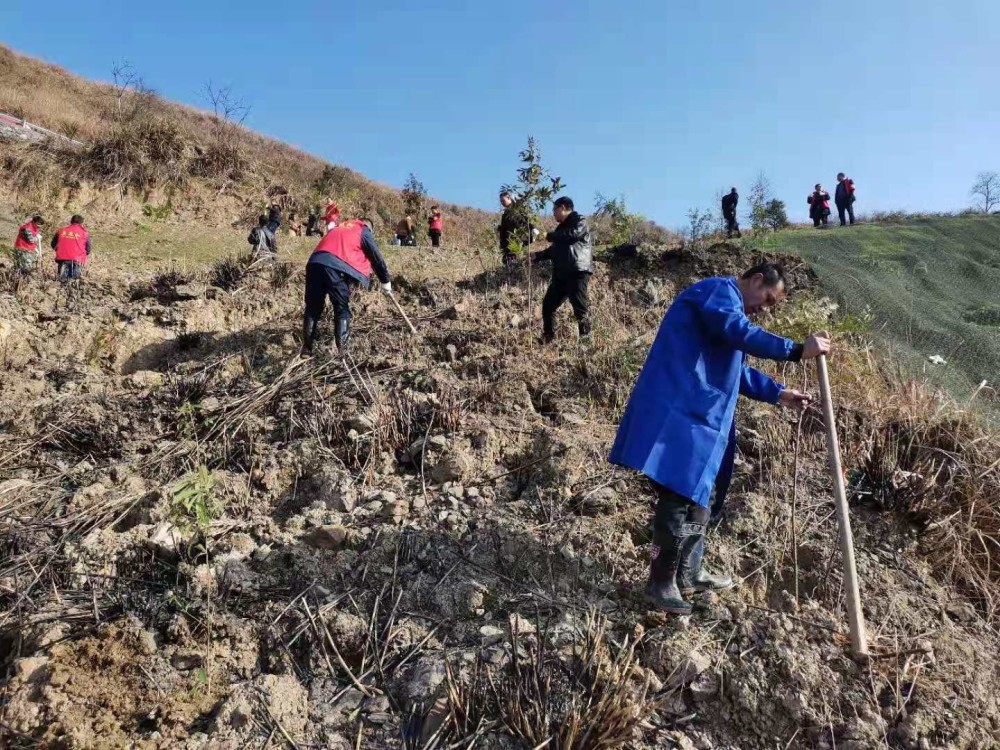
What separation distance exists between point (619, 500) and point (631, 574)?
500 mm

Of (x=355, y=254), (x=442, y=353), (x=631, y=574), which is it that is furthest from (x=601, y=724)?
(x=355, y=254)

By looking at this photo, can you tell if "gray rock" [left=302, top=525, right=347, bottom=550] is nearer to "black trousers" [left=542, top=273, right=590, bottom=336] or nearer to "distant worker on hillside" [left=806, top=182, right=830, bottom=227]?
"black trousers" [left=542, top=273, right=590, bottom=336]

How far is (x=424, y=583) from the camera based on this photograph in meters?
2.87

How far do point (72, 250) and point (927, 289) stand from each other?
10227 mm

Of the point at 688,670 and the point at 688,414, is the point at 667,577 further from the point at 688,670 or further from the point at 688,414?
the point at 688,414

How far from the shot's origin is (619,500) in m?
3.35

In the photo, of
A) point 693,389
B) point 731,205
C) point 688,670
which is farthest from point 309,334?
point 731,205

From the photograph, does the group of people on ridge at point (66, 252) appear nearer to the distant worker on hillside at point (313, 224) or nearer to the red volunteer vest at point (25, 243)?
the red volunteer vest at point (25, 243)

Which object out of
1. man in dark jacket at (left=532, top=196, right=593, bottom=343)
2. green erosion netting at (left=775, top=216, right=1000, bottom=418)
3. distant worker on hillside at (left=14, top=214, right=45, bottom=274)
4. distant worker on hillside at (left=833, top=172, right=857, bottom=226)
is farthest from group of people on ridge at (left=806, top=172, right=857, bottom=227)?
distant worker on hillside at (left=14, top=214, right=45, bottom=274)

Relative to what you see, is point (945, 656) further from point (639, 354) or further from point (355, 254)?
point (355, 254)

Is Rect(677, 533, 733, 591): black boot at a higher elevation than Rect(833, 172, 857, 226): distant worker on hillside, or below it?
below

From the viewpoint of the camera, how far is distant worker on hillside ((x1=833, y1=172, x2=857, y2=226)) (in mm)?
14844

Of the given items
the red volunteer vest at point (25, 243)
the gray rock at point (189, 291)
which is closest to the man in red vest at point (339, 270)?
the gray rock at point (189, 291)

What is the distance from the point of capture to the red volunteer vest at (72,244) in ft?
26.1
